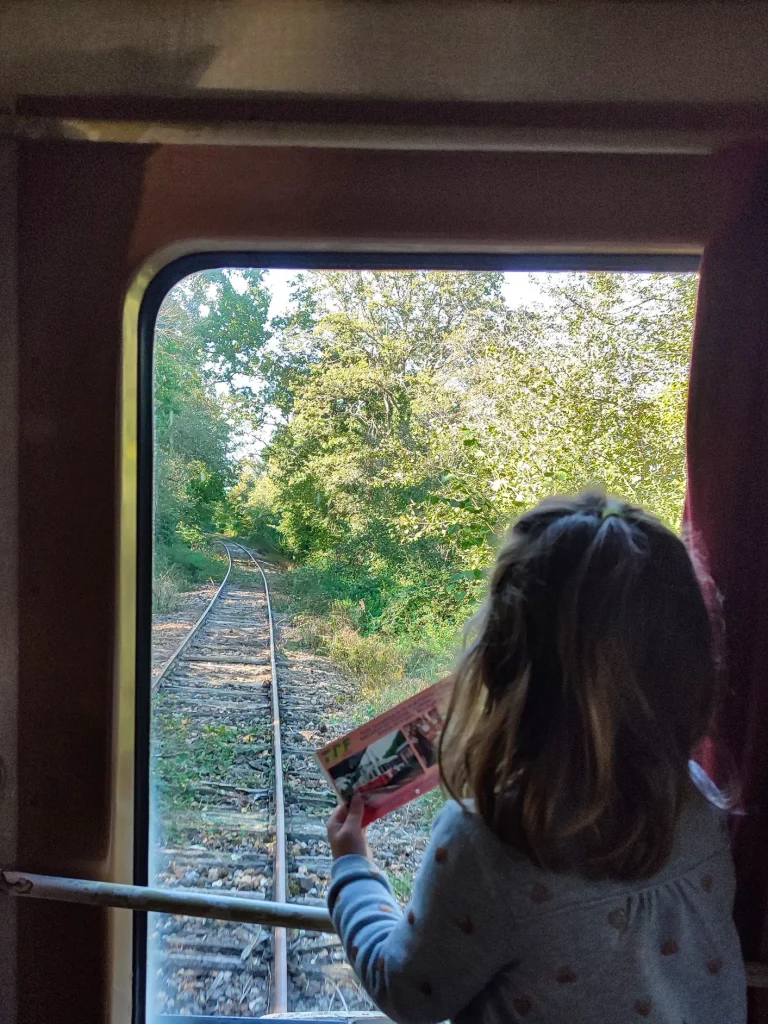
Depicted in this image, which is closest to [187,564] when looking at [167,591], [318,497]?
[167,591]

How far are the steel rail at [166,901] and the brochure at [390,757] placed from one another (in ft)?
1.16

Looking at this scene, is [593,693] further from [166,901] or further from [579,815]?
[166,901]

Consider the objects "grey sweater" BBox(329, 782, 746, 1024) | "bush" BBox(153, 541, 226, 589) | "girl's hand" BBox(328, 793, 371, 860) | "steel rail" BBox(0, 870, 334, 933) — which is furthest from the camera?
"bush" BBox(153, 541, 226, 589)

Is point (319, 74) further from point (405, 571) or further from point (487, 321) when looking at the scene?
point (405, 571)

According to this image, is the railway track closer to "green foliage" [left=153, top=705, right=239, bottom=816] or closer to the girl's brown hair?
"green foliage" [left=153, top=705, right=239, bottom=816]

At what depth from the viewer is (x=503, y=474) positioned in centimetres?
153

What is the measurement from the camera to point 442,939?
0.85 metres

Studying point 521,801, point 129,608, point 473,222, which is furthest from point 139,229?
point 521,801

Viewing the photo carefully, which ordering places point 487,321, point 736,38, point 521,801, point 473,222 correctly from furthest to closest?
point 487,321 < point 473,222 < point 736,38 < point 521,801

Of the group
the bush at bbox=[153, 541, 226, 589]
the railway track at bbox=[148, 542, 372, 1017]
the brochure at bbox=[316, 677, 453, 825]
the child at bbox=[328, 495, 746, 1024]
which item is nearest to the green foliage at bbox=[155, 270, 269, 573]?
the bush at bbox=[153, 541, 226, 589]

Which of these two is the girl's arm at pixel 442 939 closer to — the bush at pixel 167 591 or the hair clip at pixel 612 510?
the hair clip at pixel 612 510

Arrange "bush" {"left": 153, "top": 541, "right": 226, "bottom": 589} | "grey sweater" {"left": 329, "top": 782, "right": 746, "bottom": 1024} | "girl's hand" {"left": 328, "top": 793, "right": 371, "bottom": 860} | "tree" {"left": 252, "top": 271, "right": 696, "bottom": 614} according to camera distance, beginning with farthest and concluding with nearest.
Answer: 1. "bush" {"left": 153, "top": 541, "right": 226, "bottom": 589}
2. "tree" {"left": 252, "top": 271, "right": 696, "bottom": 614}
3. "girl's hand" {"left": 328, "top": 793, "right": 371, "bottom": 860}
4. "grey sweater" {"left": 329, "top": 782, "right": 746, "bottom": 1024}

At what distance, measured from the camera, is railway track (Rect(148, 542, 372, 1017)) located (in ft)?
5.24

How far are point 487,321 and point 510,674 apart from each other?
2.99ft
